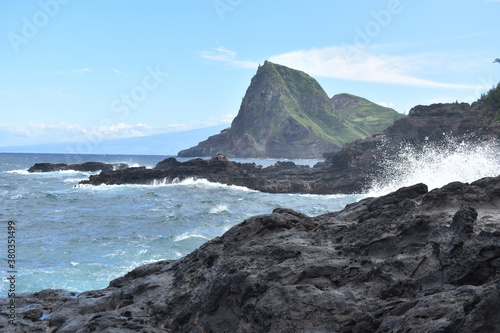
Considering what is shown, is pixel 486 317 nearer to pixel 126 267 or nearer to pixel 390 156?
pixel 126 267

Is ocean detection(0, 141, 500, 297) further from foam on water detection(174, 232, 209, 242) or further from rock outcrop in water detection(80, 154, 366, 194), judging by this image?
rock outcrop in water detection(80, 154, 366, 194)

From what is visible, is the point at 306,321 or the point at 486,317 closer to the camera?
the point at 486,317

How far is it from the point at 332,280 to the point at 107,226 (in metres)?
16.7

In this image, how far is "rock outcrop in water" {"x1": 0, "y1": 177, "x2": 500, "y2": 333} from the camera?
14.8ft

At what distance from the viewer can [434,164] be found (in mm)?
37625

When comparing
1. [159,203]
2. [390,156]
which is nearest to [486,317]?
[159,203]

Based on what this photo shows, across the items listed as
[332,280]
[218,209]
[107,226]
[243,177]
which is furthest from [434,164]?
[332,280]

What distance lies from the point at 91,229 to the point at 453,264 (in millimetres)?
17467

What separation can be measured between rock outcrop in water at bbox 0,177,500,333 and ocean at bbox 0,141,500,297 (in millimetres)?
3961

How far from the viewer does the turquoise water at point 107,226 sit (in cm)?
1259

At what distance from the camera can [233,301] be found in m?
6.03

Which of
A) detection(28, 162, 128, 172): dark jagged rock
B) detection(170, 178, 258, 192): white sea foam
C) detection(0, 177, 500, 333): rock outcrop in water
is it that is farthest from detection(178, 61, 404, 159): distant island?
detection(0, 177, 500, 333): rock outcrop in water

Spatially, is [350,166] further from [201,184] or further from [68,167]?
[68,167]

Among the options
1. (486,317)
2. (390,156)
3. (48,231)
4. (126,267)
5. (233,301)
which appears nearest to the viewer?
(486,317)
